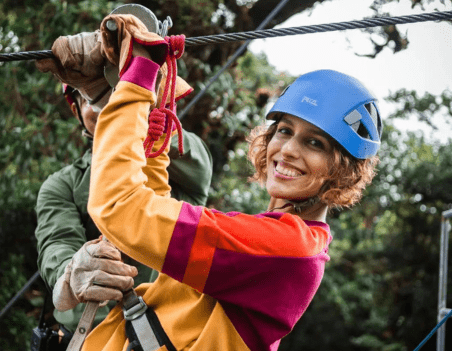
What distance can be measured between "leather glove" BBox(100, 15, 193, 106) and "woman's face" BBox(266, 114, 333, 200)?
0.48m

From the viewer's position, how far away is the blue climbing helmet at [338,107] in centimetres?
168

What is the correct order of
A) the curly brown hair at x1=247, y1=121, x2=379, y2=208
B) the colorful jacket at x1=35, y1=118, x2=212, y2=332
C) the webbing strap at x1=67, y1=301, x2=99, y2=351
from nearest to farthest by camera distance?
the webbing strap at x1=67, y1=301, x2=99, y2=351, the curly brown hair at x1=247, y1=121, x2=379, y2=208, the colorful jacket at x1=35, y1=118, x2=212, y2=332

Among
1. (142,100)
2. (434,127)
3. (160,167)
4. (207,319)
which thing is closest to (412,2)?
(160,167)

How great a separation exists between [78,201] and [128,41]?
116 cm

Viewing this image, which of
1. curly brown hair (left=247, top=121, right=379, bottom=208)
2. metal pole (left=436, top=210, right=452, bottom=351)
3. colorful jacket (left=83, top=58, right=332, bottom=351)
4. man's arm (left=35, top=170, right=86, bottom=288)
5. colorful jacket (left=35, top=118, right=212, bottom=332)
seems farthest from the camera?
metal pole (left=436, top=210, right=452, bottom=351)

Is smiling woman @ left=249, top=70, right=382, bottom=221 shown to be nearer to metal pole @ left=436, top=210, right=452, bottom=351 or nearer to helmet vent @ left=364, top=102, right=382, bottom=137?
helmet vent @ left=364, top=102, right=382, bottom=137

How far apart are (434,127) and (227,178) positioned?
8.72m

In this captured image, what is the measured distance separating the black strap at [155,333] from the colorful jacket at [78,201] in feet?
2.17

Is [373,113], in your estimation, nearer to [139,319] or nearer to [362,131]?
[362,131]

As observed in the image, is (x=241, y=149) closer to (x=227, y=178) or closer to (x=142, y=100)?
(x=227, y=178)

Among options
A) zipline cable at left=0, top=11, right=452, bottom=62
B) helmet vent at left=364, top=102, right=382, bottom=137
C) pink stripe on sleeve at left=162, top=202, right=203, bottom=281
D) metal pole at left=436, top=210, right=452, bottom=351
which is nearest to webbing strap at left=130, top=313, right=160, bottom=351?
pink stripe on sleeve at left=162, top=202, right=203, bottom=281

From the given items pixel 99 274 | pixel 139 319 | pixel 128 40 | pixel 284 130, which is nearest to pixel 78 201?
pixel 99 274

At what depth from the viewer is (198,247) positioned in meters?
1.40

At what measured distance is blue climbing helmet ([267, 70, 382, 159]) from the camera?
1.68 m
